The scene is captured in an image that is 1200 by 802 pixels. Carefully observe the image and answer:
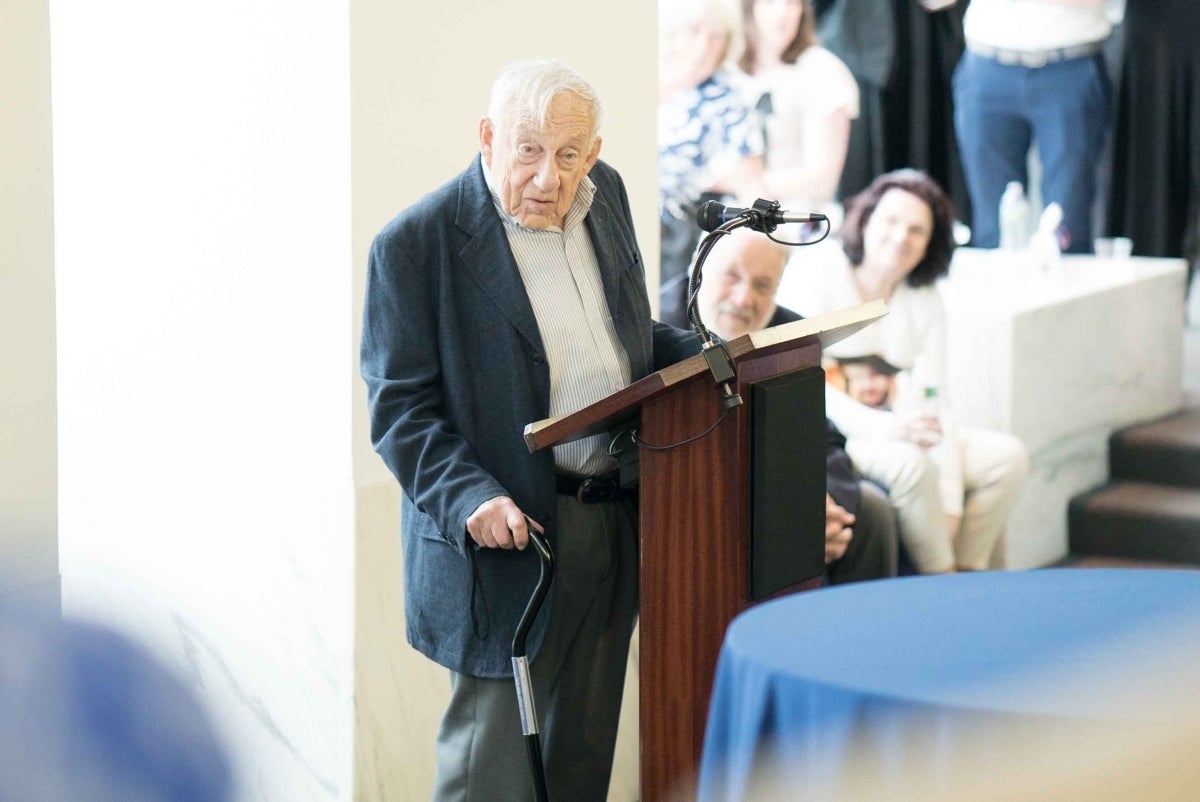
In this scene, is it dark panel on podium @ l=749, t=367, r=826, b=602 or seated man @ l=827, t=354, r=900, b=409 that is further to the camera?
seated man @ l=827, t=354, r=900, b=409

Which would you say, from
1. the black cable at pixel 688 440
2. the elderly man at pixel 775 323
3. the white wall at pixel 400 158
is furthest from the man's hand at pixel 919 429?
the black cable at pixel 688 440

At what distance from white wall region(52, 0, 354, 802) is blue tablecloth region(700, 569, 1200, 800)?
4.57 ft

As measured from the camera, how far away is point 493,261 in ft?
7.88

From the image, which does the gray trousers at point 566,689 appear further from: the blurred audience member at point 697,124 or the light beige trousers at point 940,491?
the blurred audience member at point 697,124

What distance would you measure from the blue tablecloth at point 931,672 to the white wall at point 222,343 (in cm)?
139

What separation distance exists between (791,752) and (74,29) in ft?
8.33

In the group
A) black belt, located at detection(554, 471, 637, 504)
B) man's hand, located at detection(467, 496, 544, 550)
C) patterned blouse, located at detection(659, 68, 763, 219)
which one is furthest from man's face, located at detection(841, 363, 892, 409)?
man's hand, located at detection(467, 496, 544, 550)

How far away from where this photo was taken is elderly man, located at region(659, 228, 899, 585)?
4410 millimetres

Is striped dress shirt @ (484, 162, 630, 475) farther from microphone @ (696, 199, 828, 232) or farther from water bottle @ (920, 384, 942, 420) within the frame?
water bottle @ (920, 384, 942, 420)

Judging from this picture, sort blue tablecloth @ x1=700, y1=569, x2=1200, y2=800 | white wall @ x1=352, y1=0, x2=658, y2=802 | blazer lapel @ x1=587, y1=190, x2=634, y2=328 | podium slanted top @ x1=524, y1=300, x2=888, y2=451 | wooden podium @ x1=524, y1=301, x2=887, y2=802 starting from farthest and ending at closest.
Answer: white wall @ x1=352, y1=0, x2=658, y2=802, blazer lapel @ x1=587, y1=190, x2=634, y2=328, wooden podium @ x1=524, y1=301, x2=887, y2=802, podium slanted top @ x1=524, y1=300, x2=888, y2=451, blue tablecloth @ x1=700, y1=569, x2=1200, y2=800

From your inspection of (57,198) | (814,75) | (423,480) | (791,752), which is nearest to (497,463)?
(423,480)

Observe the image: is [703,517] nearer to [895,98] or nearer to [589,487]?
[589,487]

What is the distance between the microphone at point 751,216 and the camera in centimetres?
234

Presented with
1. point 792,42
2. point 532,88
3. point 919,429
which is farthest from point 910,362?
point 532,88
